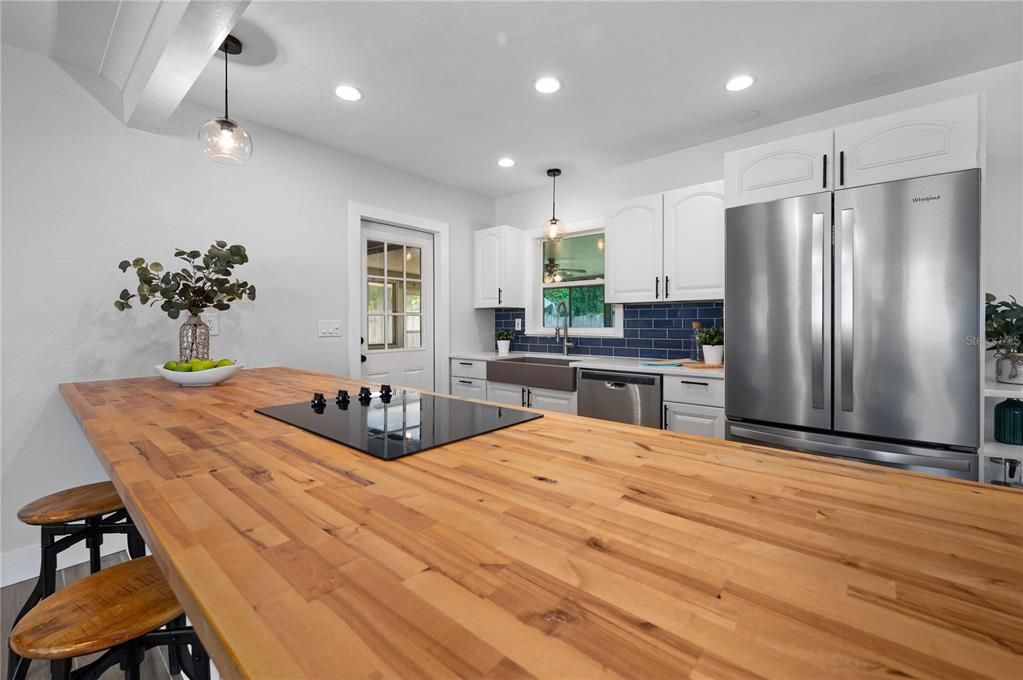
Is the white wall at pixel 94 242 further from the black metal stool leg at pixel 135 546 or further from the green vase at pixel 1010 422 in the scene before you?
the green vase at pixel 1010 422

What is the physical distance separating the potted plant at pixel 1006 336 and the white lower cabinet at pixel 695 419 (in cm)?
125

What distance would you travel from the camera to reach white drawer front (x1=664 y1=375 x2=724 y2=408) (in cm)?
257

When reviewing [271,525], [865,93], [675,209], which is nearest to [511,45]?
[675,209]

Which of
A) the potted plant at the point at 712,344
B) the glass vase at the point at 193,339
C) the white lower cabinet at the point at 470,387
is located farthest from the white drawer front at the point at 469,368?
the glass vase at the point at 193,339

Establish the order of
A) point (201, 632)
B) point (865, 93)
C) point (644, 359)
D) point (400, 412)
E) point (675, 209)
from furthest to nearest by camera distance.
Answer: point (644, 359)
point (675, 209)
point (865, 93)
point (400, 412)
point (201, 632)

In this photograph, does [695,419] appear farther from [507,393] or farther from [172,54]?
[172,54]

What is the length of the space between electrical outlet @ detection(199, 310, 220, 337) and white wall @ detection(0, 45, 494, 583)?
4 centimetres

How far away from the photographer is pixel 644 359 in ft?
11.6

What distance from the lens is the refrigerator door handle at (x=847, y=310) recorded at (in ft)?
6.88

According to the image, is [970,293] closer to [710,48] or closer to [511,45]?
[710,48]

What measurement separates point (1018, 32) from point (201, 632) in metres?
3.52

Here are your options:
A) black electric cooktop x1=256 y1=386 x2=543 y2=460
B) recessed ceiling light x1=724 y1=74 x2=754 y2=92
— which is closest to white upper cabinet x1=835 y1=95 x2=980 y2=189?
recessed ceiling light x1=724 y1=74 x2=754 y2=92

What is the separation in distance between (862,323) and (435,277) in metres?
3.16

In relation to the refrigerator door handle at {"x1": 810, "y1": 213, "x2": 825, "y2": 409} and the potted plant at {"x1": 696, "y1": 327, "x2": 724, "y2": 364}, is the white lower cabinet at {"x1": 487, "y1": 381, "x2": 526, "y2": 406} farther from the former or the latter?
the refrigerator door handle at {"x1": 810, "y1": 213, "x2": 825, "y2": 409}
